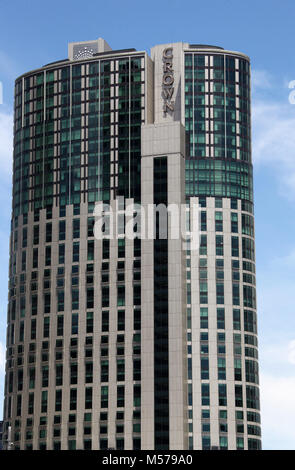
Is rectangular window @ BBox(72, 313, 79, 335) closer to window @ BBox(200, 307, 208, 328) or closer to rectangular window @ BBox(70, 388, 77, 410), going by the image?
rectangular window @ BBox(70, 388, 77, 410)

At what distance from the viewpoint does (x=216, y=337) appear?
638 feet

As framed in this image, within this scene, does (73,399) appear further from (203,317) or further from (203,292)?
(203,292)

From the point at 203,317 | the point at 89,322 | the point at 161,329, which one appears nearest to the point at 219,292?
the point at 203,317

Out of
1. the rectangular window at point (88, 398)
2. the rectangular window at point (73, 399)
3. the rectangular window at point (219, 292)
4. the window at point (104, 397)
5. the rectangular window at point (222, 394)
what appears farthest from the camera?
the rectangular window at point (219, 292)

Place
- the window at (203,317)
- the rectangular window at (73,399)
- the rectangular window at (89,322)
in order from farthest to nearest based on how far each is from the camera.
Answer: the rectangular window at (89,322) < the window at (203,317) < the rectangular window at (73,399)

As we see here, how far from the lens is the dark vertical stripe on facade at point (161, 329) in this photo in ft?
597

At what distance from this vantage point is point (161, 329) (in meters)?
188

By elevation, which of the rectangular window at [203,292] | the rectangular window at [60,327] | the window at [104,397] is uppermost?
the rectangular window at [203,292]

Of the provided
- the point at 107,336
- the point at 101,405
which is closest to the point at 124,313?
the point at 107,336

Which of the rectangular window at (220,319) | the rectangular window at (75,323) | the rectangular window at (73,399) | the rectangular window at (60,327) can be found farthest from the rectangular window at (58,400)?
the rectangular window at (220,319)

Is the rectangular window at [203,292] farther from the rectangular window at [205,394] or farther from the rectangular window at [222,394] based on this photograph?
the rectangular window at [222,394]

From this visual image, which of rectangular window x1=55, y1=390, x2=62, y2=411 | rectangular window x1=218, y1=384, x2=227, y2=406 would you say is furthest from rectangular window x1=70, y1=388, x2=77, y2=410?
rectangular window x1=218, y1=384, x2=227, y2=406

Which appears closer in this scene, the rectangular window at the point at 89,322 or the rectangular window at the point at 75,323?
the rectangular window at the point at 89,322
